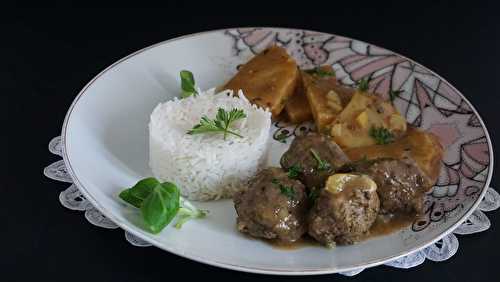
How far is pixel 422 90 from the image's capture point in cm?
589

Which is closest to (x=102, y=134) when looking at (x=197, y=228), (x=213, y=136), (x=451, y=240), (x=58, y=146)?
(x=58, y=146)

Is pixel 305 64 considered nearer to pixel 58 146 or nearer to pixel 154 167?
pixel 154 167

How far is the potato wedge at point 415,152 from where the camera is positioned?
5.17 metres

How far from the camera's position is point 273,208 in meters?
4.24

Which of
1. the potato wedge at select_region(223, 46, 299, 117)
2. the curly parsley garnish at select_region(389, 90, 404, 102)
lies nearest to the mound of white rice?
the potato wedge at select_region(223, 46, 299, 117)

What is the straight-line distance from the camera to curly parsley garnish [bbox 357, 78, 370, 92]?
5852 millimetres

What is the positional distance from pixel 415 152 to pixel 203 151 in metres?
1.57

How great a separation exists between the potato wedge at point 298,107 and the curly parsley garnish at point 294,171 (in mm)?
1179

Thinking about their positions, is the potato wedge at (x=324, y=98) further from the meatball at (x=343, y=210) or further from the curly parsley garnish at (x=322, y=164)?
the meatball at (x=343, y=210)

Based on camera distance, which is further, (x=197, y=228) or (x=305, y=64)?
(x=305, y=64)

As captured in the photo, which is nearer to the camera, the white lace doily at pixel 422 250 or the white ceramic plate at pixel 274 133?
the white ceramic plate at pixel 274 133

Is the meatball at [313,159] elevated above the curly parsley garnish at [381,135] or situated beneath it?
elevated above

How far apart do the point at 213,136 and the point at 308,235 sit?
108cm

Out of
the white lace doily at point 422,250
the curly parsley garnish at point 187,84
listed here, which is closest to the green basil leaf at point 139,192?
the white lace doily at point 422,250
